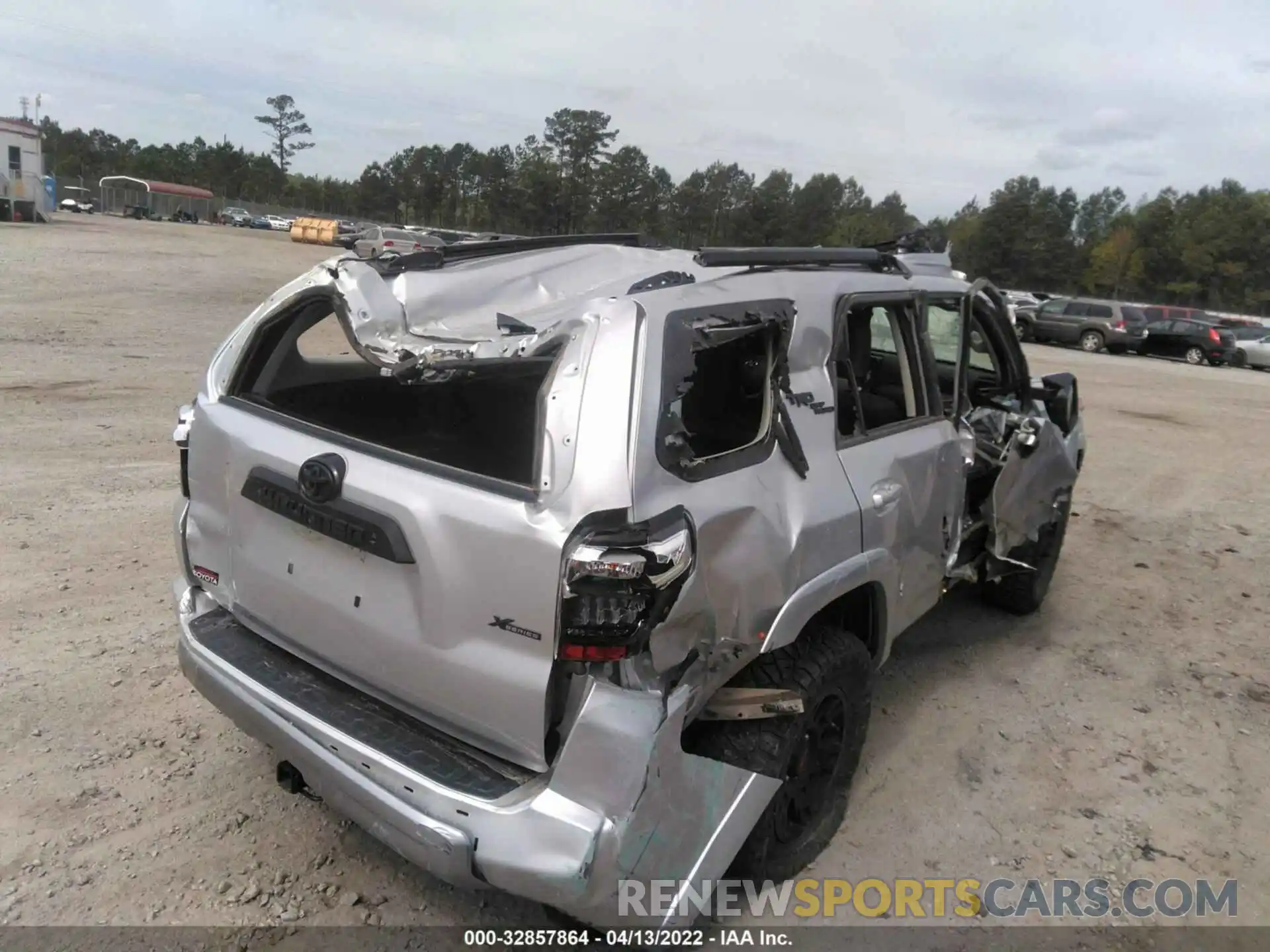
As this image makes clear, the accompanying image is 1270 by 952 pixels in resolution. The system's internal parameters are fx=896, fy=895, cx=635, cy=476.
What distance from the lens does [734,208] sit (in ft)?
147

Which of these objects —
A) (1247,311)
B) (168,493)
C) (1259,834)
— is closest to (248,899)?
(1259,834)

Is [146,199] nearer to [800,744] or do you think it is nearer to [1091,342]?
[1091,342]

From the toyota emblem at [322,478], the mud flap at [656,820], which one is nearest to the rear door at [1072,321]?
the mud flap at [656,820]

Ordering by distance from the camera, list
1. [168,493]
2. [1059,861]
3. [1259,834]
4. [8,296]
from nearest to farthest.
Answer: [1059,861] → [1259,834] → [168,493] → [8,296]

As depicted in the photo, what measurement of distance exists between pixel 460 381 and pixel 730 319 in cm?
114

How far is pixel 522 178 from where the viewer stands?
54000mm

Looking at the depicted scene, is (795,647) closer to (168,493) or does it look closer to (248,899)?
(248,899)

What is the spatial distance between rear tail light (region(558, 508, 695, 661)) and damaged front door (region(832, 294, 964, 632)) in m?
1.11

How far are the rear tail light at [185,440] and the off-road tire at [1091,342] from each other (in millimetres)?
27320

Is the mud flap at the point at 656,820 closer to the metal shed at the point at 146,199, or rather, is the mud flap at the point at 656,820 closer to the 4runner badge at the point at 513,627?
the 4runner badge at the point at 513,627

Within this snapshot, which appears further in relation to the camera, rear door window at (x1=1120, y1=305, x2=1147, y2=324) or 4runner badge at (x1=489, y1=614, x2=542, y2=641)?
rear door window at (x1=1120, y1=305, x2=1147, y2=324)

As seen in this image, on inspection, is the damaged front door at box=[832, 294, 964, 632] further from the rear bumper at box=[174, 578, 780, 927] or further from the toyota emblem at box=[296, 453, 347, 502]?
the toyota emblem at box=[296, 453, 347, 502]

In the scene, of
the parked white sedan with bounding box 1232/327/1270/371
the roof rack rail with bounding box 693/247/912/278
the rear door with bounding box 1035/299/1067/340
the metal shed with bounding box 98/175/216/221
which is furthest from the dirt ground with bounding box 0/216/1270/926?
the metal shed with bounding box 98/175/216/221

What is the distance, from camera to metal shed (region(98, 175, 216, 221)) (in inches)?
2427
